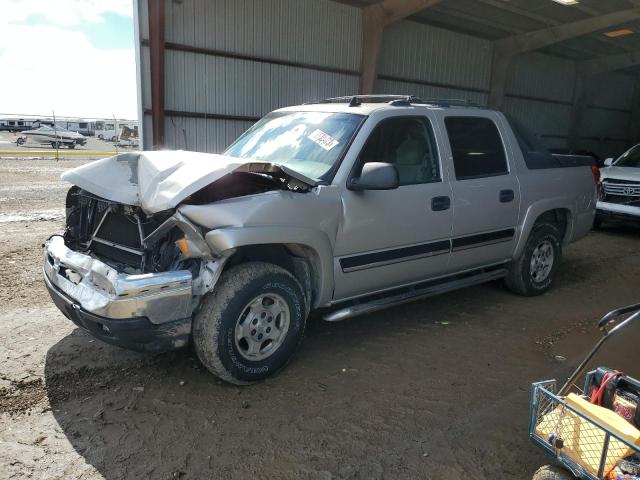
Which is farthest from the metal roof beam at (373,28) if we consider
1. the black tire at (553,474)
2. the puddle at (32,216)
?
the black tire at (553,474)

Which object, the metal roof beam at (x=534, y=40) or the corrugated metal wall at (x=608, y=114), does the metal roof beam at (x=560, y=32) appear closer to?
the metal roof beam at (x=534, y=40)

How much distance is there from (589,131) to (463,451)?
22202mm

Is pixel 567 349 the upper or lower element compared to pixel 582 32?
lower

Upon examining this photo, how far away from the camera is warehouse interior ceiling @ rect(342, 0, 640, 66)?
12984mm

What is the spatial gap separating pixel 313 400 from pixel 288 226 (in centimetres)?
113

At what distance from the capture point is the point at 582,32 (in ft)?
47.2

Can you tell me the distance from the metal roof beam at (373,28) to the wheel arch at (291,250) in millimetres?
10498

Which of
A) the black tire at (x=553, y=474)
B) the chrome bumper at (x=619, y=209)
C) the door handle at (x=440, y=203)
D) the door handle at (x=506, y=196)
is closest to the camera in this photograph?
the black tire at (x=553, y=474)

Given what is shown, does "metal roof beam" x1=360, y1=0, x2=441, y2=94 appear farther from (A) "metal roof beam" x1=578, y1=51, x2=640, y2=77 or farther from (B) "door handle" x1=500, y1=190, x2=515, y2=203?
(A) "metal roof beam" x1=578, y1=51, x2=640, y2=77

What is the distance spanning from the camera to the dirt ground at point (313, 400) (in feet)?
8.80

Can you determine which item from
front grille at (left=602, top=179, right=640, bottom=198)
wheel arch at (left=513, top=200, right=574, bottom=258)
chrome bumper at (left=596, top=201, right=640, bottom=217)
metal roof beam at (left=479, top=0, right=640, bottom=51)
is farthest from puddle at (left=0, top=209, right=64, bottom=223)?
metal roof beam at (left=479, top=0, right=640, bottom=51)

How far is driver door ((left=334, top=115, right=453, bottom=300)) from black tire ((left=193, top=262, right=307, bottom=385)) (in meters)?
0.48

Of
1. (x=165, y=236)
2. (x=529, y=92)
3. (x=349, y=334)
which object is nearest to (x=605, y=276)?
(x=349, y=334)

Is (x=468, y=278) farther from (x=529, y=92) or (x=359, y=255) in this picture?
(x=529, y=92)
